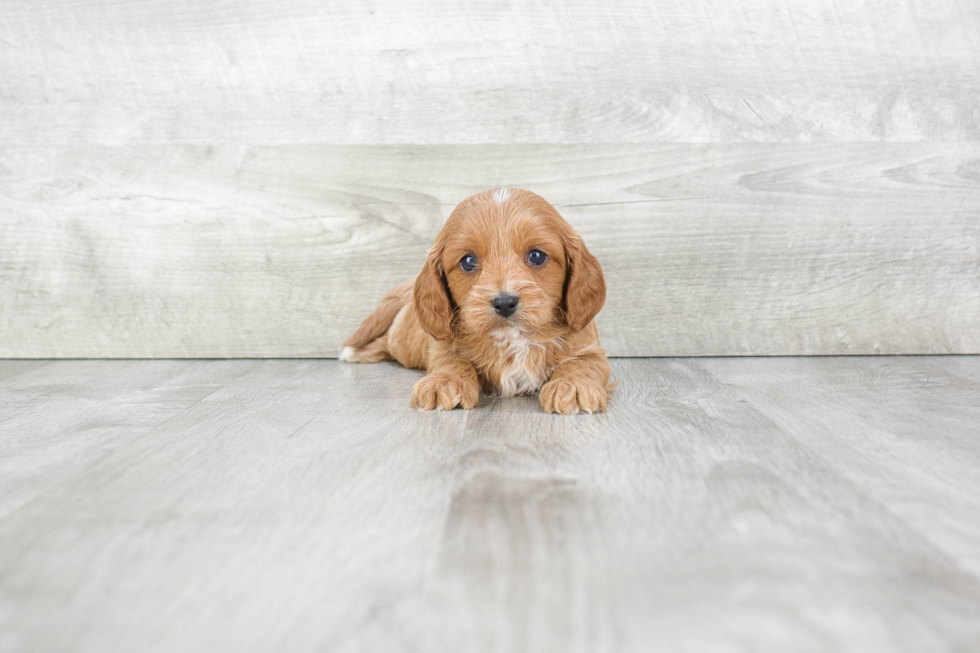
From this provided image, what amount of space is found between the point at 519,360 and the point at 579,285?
0.29 meters

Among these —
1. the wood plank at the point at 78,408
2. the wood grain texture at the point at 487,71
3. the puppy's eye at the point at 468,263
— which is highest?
the wood grain texture at the point at 487,71

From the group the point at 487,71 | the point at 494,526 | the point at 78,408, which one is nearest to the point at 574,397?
the point at 494,526

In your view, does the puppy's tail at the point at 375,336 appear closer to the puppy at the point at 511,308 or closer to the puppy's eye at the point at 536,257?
the puppy at the point at 511,308

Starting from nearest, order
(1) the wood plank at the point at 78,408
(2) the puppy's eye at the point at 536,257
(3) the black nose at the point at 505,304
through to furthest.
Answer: (1) the wood plank at the point at 78,408 < (3) the black nose at the point at 505,304 < (2) the puppy's eye at the point at 536,257

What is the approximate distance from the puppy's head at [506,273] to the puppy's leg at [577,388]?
0.12 meters

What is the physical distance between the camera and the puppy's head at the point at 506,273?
6.43 feet

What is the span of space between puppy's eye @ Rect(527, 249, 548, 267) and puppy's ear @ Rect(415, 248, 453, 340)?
28 cm

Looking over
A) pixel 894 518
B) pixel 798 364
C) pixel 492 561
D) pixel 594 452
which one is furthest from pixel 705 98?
pixel 492 561

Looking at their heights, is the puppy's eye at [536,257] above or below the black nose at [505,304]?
above

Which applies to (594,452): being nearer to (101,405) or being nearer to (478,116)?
(101,405)

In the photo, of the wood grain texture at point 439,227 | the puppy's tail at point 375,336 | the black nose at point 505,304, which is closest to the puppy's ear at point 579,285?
the black nose at point 505,304

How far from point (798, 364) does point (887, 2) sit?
1.48 meters

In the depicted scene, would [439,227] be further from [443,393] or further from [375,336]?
[443,393]

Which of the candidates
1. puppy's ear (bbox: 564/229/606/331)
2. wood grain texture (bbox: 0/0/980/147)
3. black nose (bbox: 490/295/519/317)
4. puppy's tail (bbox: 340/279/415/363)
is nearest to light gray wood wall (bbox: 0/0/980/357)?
wood grain texture (bbox: 0/0/980/147)
